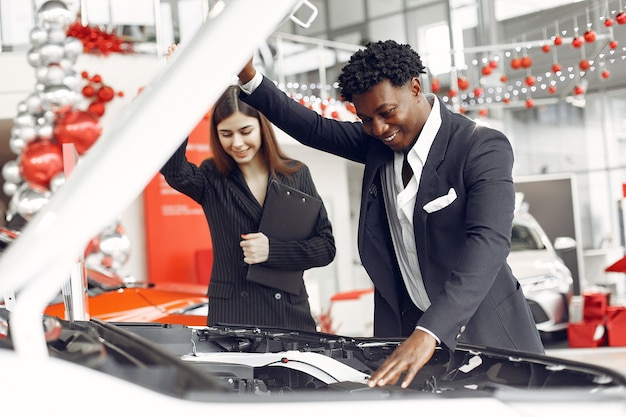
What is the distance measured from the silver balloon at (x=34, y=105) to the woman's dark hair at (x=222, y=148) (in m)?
4.13

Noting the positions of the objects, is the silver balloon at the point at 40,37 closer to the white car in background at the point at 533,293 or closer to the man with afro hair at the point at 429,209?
the white car in background at the point at 533,293

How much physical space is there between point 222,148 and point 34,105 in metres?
4.18

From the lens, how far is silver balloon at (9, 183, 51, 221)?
582 cm

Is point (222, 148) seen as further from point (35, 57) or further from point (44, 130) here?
point (35, 57)

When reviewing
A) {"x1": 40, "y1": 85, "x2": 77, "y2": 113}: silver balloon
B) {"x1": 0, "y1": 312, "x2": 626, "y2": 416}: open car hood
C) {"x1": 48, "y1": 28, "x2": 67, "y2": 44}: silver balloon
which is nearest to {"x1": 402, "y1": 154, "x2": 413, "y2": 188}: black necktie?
{"x1": 0, "y1": 312, "x2": 626, "y2": 416}: open car hood

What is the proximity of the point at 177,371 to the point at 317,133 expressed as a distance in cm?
133

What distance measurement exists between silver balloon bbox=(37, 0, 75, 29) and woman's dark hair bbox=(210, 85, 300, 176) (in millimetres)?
4174

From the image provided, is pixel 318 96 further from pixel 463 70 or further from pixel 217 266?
pixel 217 266

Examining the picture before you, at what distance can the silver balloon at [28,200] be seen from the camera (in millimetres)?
5818

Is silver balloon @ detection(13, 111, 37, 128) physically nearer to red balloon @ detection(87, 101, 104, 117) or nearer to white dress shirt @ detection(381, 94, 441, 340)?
red balloon @ detection(87, 101, 104, 117)

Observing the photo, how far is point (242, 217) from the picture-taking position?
2557mm

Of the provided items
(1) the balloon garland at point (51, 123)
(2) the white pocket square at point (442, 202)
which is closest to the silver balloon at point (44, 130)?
(1) the balloon garland at point (51, 123)

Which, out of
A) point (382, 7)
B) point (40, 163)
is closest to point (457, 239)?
point (40, 163)

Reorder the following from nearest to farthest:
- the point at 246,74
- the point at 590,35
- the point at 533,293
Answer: the point at 246,74, the point at 590,35, the point at 533,293
